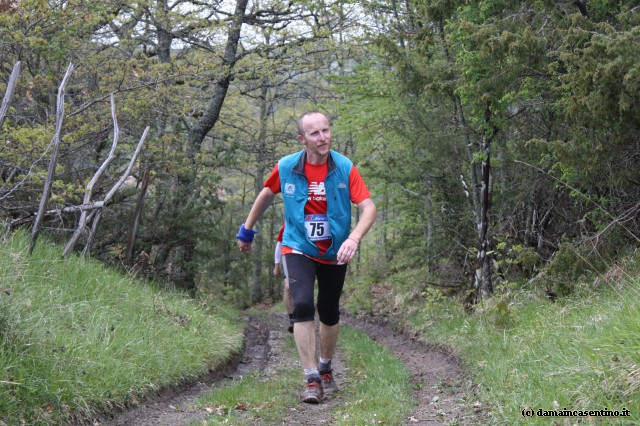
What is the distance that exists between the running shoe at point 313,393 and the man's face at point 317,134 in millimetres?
1991

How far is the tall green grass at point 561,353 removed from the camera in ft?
10.5

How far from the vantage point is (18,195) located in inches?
318

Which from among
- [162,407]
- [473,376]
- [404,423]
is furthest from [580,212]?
[162,407]

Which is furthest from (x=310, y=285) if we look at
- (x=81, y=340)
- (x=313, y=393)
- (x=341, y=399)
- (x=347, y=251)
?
(x=81, y=340)

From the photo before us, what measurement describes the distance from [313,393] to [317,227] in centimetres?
142

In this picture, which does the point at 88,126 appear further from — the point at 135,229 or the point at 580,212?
the point at 580,212

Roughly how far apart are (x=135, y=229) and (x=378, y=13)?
852 centimetres

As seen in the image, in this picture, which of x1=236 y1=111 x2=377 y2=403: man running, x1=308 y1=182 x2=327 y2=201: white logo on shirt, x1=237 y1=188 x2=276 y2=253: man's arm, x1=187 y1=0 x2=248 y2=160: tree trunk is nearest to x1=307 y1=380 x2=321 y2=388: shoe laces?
x1=236 y1=111 x2=377 y2=403: man running

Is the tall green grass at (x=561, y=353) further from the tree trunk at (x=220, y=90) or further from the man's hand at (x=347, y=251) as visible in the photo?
the tree trunk at (x=220, y=90)

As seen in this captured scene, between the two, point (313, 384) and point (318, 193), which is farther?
point (318, 193)

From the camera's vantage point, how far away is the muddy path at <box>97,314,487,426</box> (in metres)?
4.38

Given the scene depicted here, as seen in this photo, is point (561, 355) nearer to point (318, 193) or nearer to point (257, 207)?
point (318, 193)

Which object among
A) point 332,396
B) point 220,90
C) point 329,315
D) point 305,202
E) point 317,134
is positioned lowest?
point 332,396

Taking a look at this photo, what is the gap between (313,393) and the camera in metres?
5.12
